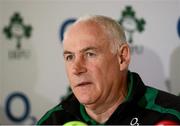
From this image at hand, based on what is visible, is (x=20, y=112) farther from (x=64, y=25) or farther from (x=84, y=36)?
(x=84, y=36)

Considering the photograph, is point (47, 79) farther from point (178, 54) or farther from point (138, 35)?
point (178, 54)

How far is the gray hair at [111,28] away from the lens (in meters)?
1.00

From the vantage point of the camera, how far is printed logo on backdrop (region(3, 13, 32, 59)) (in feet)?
5.36

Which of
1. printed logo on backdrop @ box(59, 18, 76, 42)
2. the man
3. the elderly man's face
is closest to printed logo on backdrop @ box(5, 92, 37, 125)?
printed logo on backdrop @ box(59, 18, 76, 42)

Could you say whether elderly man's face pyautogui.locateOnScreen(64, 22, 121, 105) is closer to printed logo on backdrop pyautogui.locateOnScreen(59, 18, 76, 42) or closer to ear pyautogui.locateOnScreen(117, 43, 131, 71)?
ear pyautogui.locateOnScreen(117, 43, 131, 71)

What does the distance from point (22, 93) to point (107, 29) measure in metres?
0.78

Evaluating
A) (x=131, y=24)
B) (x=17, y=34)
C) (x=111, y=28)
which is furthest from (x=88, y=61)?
(x=17, y=34)

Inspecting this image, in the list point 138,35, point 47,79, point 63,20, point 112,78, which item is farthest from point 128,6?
point 112,78

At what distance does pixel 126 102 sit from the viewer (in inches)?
40.5

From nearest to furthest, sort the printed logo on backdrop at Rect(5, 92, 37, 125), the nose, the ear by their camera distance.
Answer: the nose, the ear, the printed logo on backdrop at Rect(5, 92, 37, 125)

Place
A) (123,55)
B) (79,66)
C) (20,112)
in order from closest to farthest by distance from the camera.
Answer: (79,66) → (123,55) → (20,112)

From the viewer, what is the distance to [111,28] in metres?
1.01

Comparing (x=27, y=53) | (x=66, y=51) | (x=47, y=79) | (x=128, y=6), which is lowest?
(x=47, y=79)

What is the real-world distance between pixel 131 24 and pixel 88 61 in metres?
0.65
